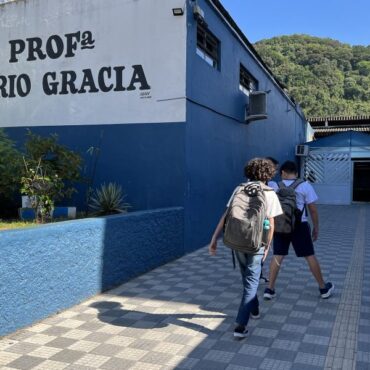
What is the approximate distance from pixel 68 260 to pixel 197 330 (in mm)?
1605

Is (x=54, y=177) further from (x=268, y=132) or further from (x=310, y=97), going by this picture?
(x=310, y=97)

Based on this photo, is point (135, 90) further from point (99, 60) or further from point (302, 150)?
point (302, 150)

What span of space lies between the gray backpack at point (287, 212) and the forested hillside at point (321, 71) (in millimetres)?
35738

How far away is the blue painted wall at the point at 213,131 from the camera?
26.8 ft

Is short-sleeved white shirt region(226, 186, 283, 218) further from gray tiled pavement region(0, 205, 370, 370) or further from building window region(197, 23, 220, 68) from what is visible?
building window region(197, 23, 220, 68)

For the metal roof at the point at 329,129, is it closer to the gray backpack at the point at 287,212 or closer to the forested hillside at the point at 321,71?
the forested hillside at the point at 321,71

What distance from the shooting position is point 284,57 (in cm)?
4531

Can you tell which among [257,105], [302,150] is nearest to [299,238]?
[257,105]

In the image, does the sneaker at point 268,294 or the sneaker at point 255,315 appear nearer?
the sneaker at point 255,315

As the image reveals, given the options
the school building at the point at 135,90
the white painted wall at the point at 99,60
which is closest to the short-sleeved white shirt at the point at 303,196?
the school building at the point at 135,90

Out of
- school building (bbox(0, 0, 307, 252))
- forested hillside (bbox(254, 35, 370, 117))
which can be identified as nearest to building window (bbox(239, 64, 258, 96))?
school building (bbox(0, 0, 307, 252))

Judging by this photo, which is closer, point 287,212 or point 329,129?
point 287,212

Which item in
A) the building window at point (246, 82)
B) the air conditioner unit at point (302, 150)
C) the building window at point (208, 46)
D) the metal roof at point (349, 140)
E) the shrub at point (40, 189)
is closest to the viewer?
the shrub at point (40, 189)

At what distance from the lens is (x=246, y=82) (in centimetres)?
1225
